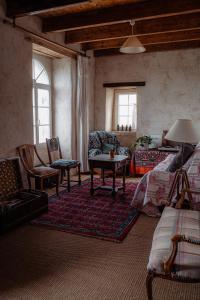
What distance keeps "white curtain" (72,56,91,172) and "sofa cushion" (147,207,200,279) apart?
3.73 meters

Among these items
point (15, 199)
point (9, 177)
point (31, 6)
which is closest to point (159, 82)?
point (31, 6)

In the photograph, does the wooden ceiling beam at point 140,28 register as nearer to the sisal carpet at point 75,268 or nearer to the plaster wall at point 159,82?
the plaster wall at point 159,82

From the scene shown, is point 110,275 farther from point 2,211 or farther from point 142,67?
point 142,67

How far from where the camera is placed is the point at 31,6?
3654mm

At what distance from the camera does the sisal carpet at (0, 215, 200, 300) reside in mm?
2148

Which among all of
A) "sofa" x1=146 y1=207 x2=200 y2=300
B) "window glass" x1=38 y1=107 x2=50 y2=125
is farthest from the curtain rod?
"sofa" x1=146 y1=207 x2=200 y2=300

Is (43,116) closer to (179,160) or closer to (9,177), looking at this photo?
(9,177)

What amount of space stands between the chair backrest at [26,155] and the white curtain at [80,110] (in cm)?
160

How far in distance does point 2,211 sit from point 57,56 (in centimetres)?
367

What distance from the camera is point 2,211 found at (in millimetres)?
3146

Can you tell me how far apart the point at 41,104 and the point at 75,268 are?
3.83 m

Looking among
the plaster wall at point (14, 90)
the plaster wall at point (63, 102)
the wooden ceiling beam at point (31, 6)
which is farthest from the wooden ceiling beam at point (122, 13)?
the plaster wall at point (63, 102)

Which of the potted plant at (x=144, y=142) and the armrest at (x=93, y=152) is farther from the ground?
the potted plant at (x=144, y=142)

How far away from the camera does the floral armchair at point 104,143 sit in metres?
6.27
